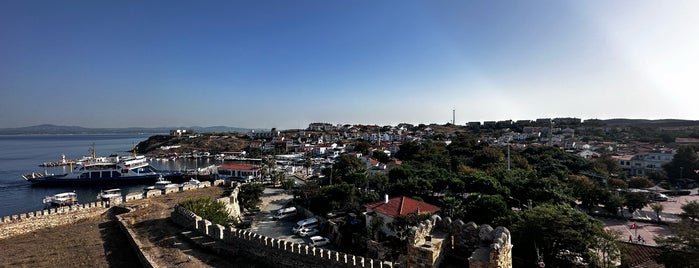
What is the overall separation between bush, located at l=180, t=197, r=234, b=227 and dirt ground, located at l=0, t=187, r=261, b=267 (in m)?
1.33

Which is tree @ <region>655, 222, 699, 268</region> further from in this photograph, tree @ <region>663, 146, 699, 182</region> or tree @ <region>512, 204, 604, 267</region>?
tree @ <region>663, 146, 699, 182</region>

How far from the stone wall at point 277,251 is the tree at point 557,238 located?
22.8 ft

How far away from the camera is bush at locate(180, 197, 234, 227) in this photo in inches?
744

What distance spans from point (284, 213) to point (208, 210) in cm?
1088

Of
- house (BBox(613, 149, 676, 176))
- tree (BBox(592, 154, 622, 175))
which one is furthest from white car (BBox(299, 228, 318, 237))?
house (BBox(613, 149, 676, 176))

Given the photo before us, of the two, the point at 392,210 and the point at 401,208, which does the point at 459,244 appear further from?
the point at 392,210

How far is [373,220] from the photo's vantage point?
2169 cm

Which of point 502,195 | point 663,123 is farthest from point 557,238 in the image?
point 663,123

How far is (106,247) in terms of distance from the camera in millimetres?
15570

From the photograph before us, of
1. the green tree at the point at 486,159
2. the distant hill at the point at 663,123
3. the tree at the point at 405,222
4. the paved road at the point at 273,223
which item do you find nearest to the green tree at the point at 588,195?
the green tree at the point at 486,159

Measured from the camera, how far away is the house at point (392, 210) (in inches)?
819

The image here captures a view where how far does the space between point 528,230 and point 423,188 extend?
46.2 ft

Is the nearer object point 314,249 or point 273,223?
point 314,249

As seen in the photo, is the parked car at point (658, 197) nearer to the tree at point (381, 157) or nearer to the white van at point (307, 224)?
the tree at point (381, 157)
